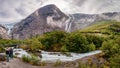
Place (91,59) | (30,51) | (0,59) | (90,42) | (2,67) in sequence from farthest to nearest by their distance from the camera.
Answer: (90,42) → (30,51) → (91,59) → (0,59) → (2,67)

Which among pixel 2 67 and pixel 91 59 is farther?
pixel 91 59

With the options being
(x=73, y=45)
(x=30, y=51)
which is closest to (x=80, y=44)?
(x=73, y=45)

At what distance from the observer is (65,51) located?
335ft

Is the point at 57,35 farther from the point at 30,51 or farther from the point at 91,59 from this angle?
the point at 91,59

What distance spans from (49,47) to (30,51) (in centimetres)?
1551

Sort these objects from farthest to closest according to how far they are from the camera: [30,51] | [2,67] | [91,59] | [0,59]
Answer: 1. [30,51]
2. [91,59]
3. [0,59]
4. [2,67]

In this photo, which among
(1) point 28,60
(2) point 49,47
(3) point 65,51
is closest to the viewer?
(1) point 28,60

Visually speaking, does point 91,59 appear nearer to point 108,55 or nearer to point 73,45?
point 108,55

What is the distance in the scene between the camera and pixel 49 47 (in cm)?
10881

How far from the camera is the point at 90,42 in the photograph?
118m

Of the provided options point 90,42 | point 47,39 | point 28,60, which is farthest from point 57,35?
point 28,60

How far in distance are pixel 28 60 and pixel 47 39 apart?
41.6 m

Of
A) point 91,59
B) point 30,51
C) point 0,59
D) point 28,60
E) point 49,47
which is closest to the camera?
point 0,59

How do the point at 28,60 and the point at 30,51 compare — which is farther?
the point at 30,51
